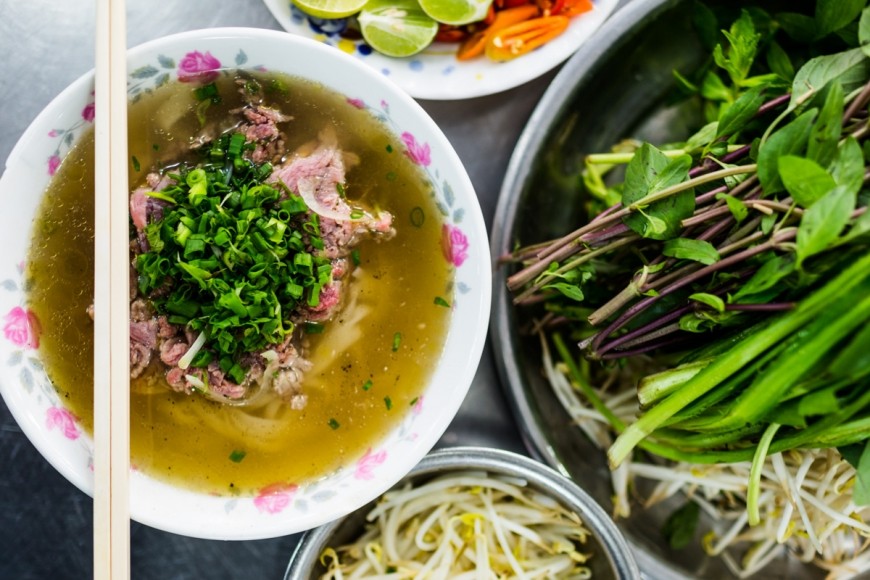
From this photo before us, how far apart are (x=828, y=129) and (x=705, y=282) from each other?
1.07ft

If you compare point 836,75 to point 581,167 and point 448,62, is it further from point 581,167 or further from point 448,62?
point 448,62

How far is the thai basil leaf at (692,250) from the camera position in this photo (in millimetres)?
1244

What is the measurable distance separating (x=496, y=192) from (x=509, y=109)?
0.19 metres

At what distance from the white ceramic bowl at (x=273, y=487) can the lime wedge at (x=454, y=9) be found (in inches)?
12.7

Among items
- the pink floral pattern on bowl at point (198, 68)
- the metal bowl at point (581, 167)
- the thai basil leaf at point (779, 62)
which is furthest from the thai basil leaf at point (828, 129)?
the pink floral pattern on bowl at point (198, 68)

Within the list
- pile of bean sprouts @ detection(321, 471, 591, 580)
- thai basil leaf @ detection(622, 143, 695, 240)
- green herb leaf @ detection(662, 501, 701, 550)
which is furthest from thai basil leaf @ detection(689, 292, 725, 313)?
green herb leaf @ detection(662, 501, 701, 550)

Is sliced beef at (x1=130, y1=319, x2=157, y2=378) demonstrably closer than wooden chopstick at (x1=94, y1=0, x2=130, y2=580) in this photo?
No

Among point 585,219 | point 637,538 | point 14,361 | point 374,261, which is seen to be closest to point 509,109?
point 585,219

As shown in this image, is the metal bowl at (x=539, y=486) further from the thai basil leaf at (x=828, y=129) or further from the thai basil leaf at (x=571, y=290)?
the thai basil leaf at (x=828, y=129)

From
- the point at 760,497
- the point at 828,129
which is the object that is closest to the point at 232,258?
the point at 828,129

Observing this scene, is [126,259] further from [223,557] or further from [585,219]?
[585,219]

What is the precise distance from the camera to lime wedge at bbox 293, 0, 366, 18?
59.9 inches

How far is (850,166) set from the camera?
1140 mm

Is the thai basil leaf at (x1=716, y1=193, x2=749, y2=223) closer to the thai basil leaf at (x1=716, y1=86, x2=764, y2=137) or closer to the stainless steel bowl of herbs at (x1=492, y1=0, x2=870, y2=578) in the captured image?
the stainless steel bowl of herbs at (x1=492, y1=0, x2=870, y2=578)
